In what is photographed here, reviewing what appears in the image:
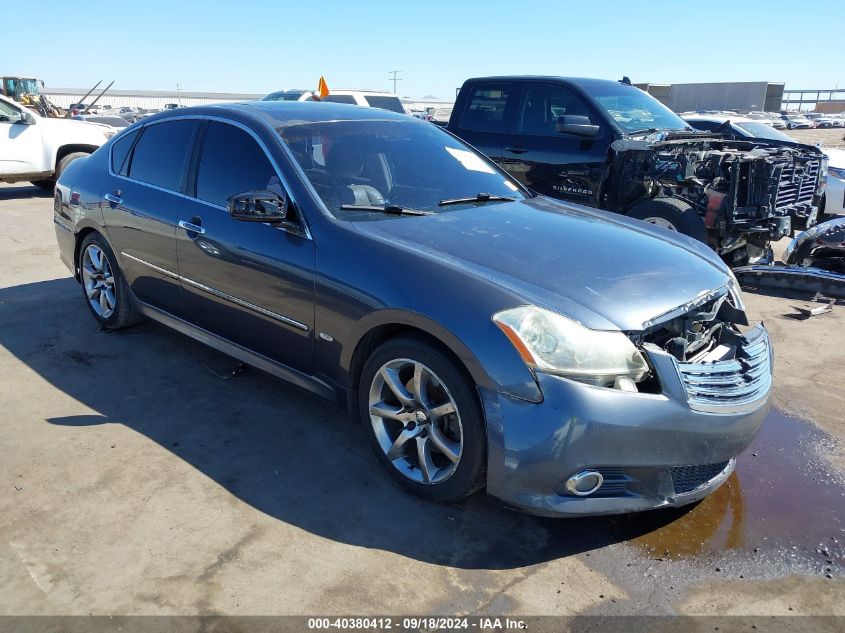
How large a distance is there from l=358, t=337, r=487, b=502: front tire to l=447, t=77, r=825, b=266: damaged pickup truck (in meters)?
4.51

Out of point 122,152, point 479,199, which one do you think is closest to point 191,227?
point 122,152

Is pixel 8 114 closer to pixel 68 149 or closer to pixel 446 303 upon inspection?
pixel 68 149

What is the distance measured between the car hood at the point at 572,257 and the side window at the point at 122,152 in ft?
7.69

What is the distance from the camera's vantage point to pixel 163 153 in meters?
4.41

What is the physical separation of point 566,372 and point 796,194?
5.67 m

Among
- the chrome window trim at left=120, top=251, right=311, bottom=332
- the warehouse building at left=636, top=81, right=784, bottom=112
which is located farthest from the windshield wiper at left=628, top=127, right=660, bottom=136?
the warehouse building at left=636, top=81, right=784, bottom=112

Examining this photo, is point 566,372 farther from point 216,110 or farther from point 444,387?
point 216,110

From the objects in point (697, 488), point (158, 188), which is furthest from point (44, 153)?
point (697, 488)

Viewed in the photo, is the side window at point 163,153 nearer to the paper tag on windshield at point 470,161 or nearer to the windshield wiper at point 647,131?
the paper tag on windshield at point 470,161

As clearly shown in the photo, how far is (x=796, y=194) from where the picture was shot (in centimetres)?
697

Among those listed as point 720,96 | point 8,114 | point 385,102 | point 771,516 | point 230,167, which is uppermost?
point 720,96

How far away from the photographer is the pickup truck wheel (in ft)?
21.6

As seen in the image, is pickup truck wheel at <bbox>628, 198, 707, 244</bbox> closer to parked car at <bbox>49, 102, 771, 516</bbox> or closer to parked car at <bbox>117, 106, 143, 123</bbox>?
parked car at <bbox>49, 102, 771, 516</bbox>

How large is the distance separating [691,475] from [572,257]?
1.06 metres
